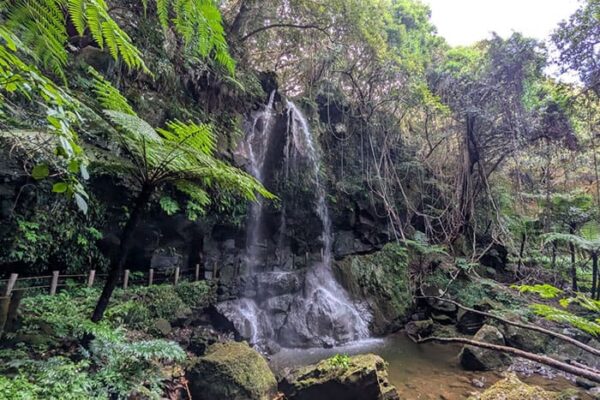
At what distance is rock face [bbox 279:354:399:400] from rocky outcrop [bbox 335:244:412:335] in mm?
3653

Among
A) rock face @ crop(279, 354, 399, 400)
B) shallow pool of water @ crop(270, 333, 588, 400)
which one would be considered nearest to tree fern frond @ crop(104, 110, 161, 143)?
rock face @ crop(279, 354, 399, 400)

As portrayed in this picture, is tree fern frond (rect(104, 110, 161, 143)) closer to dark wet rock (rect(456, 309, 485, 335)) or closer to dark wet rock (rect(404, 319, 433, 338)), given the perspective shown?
dark wet rock (rect(404, 319, 433, 338))

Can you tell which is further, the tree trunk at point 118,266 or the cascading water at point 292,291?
the cascading water at point 292,291

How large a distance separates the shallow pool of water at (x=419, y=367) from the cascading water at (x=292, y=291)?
46cm

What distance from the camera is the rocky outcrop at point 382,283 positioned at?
26.3 ft

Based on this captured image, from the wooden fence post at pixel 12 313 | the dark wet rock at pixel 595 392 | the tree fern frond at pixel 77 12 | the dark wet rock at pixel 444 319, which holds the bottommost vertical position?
the dark wet rock at pixel 595 392

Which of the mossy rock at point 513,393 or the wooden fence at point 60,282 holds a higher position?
the wooden fence at point 60,282

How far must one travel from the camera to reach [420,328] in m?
7.65

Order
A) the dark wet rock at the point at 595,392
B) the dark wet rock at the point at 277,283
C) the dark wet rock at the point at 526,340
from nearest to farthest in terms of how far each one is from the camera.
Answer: the dark wet rock at the point at 595,392 → the dark wet rock at the point at 526,340 → the dark wet rock at the point at 277,283

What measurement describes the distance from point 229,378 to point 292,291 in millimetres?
4058

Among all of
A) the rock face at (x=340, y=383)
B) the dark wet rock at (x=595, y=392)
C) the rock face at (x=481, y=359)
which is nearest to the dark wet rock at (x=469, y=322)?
the rock face at (x=481, y=359)

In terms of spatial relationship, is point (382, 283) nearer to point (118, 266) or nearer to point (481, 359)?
point (481, 359)

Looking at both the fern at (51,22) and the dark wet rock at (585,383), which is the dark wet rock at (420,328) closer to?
the dark wet rock at (585,383)

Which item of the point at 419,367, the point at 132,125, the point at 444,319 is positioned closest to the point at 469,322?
the point at 444,319
